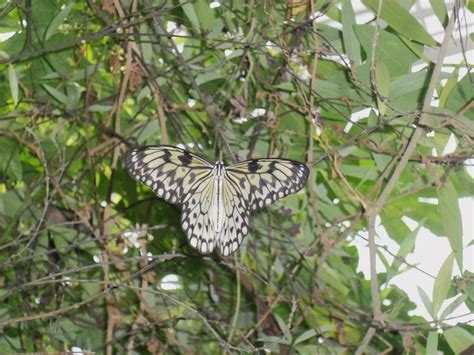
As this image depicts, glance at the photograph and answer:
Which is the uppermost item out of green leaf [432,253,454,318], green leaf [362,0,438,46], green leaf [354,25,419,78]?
green leaf [362,0,438,46]

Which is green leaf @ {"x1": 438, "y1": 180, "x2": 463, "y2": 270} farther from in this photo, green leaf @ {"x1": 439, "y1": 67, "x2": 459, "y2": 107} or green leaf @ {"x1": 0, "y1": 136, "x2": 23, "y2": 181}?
green leaf @ {"x1": 0, "y1": 136, "x2": 23, "y2": 181}

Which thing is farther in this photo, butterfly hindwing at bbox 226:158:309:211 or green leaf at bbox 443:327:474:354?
green leaf at bbox 443:327:474:354

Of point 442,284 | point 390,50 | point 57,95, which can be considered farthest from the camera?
point 57,95

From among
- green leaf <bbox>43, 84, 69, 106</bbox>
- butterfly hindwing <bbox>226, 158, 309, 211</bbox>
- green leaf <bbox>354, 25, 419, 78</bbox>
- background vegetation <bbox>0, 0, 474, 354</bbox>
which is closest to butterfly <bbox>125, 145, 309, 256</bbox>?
butterfly hindwing <bbox>226, 158, 309, 211</bbox>

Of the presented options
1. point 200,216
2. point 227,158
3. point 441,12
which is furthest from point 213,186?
point 441,12

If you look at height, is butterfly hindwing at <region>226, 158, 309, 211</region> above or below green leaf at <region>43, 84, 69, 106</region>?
below

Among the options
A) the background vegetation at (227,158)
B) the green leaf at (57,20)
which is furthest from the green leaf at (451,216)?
the green leaf at (57,20)

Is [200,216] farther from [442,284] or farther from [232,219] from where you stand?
[442,284]
